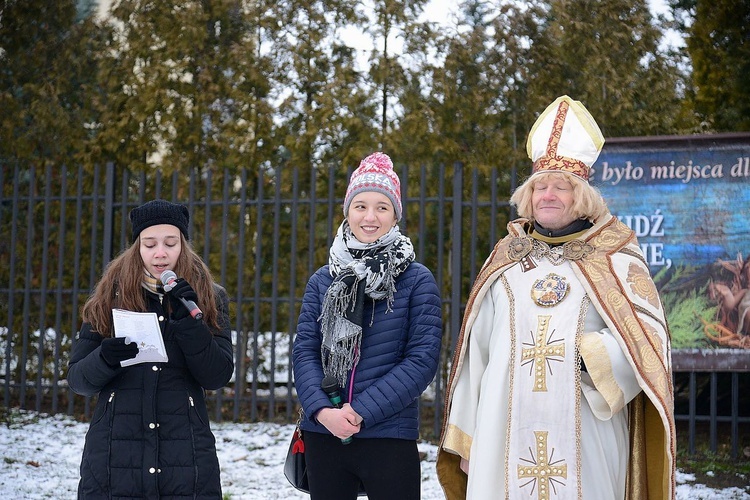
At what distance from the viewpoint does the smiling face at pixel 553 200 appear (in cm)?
310

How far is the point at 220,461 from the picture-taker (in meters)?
6.43

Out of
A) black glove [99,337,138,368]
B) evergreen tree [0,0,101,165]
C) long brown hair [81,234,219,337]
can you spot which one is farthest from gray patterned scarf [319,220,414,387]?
evergreen tree [0,0,101,165]

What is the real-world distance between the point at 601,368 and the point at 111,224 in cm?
551

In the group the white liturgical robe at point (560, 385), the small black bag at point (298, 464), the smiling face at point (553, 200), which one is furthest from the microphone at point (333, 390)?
the smiling face at point (553, 200)

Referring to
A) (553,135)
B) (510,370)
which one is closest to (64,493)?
(510,370)

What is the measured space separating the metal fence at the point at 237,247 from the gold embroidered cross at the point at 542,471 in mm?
3650

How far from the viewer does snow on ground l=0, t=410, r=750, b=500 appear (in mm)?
5641

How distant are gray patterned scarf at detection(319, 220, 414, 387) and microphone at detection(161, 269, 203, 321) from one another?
0.49m

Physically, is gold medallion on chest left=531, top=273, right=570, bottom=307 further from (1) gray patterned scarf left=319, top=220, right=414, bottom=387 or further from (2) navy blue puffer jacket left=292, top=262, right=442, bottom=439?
(1) gray patterned scarf left=319, top=220, right=414, bottom=387

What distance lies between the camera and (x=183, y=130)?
8.64 m

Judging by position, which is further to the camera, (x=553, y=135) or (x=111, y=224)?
(x=111, y=224)

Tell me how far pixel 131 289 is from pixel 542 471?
1.64 m

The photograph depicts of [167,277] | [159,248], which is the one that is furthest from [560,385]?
[159,248]

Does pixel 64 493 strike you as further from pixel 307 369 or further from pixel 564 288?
pixel 564 288
